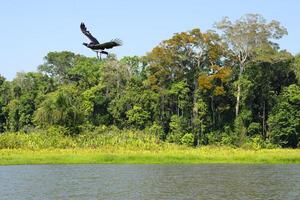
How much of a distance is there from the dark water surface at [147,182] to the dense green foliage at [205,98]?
1679cm

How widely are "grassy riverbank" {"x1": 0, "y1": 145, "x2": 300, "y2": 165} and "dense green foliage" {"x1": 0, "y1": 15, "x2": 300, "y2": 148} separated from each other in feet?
22.7

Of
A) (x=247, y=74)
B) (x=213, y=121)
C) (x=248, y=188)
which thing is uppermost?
(x=247, y=74)

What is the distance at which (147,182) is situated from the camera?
27875mm

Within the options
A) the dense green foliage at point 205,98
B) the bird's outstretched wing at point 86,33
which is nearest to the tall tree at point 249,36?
the dense green foliage at point 205,98

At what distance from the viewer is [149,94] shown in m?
57.7

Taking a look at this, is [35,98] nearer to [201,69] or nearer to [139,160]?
[201,69]

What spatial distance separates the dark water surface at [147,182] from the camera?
23.0 metres

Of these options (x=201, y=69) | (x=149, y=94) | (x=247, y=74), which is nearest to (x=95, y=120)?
(x=149, y=94)

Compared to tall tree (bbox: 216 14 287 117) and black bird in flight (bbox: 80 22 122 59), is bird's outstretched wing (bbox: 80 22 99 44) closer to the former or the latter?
black bird in flight (bbox: 80 22 122 59)

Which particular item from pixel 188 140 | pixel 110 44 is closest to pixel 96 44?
pixel 110 44

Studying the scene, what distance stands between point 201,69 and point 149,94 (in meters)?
5.82

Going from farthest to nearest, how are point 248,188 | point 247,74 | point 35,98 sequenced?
1. point 35,98
2. point 247,74
3. point 248,188

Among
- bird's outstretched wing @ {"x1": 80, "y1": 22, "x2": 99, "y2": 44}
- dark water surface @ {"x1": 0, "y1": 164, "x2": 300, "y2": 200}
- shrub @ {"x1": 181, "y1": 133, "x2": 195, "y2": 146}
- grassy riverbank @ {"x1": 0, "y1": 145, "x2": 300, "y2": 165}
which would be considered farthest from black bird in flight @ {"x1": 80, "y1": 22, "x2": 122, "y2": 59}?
shrub @ {"x1": 181, "y1": 133, "x2": 195, "y2": 146}

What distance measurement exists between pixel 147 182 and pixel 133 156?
1448 cm
